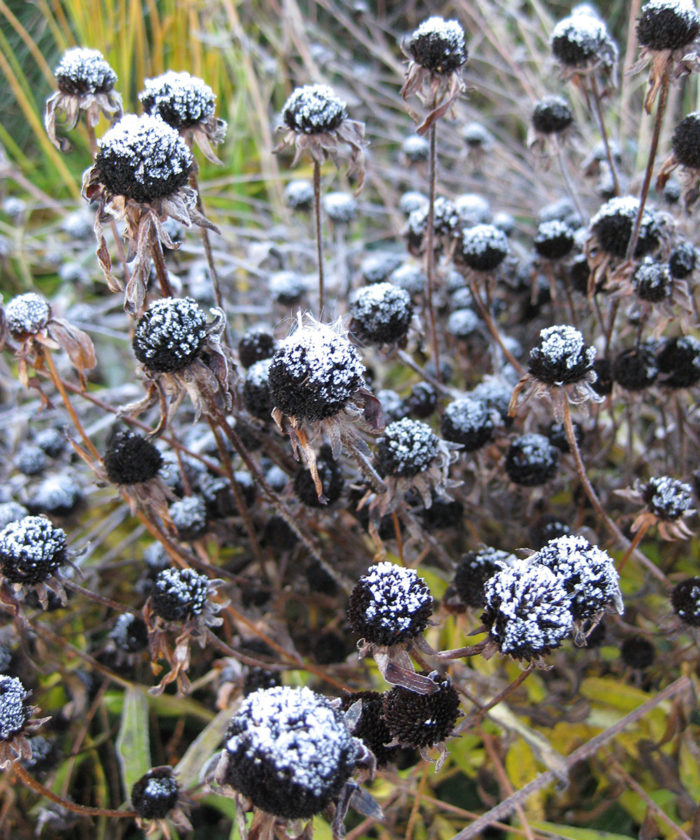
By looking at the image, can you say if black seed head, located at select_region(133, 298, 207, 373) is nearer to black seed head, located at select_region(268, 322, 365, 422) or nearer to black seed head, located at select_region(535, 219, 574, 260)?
black seed head, located at select_region(268, 322, 365, 422)

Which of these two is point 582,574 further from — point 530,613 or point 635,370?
point 635,370

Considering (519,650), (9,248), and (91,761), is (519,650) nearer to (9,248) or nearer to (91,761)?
(91,761)

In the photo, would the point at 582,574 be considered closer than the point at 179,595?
Yes

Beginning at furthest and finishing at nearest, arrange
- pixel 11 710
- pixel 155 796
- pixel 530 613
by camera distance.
Answer: pixel 155 796 < pixel 11 710 < pixel 530 613

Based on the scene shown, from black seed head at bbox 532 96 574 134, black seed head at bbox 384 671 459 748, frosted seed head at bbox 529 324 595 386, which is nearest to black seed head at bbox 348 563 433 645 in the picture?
black seed head at bbox 384 671 459 748

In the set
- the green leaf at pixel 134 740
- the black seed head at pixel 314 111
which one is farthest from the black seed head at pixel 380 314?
the green leaf at pixel 134 740

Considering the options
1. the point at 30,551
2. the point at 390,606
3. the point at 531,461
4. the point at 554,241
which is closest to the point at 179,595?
the point at 30,551

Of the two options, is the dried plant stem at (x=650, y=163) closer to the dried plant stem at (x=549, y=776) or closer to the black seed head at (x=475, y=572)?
the black seed head at (x=475, y=572)
